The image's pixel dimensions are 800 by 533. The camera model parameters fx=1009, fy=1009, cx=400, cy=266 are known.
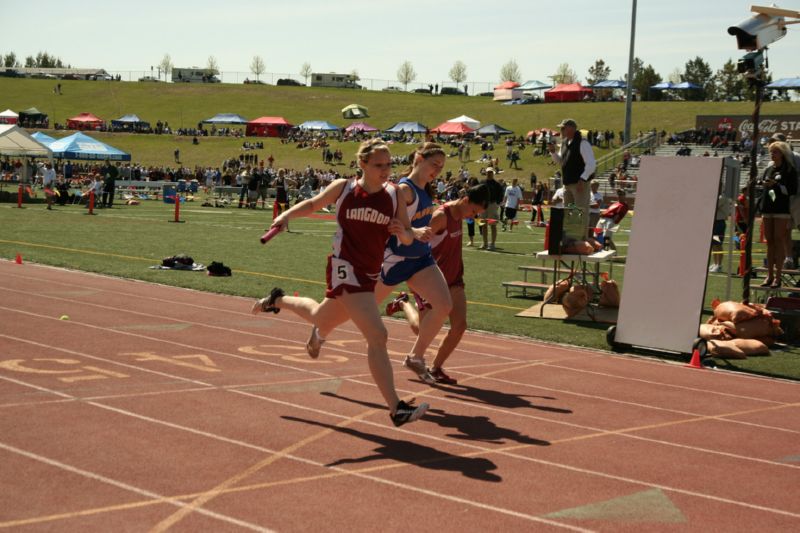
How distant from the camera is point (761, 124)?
5959 centimetres

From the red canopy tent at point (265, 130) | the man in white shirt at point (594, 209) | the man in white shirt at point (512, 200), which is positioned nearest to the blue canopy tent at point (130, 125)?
the red canopy tent at point (265, 130)

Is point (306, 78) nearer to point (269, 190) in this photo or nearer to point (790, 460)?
point (269, 190)

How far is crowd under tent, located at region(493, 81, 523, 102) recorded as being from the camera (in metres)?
117

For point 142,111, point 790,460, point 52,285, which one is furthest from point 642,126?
point 790,460

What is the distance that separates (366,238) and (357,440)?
57.9 inches

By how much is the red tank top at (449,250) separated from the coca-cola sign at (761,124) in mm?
51513

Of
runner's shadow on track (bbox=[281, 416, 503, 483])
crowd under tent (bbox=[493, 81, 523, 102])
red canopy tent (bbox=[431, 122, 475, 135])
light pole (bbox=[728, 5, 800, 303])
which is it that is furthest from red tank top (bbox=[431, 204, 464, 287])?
crowd under tent (bbox=[493, 81, 523, 102])

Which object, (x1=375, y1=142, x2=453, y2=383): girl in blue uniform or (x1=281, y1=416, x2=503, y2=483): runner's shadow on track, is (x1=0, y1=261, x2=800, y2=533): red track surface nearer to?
(x1=281, y1=416, x2=503, y2=483): runner's shadow on track

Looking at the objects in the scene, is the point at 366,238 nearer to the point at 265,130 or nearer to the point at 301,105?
the point at 265,130

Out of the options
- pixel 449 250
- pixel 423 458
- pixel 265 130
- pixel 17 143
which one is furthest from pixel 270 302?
pixel 265 130

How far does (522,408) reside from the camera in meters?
8.47

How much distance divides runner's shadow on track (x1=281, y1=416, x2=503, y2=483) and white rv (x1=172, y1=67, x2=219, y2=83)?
472 ft

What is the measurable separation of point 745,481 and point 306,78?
143 meters

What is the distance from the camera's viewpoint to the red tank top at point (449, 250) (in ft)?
31.6
